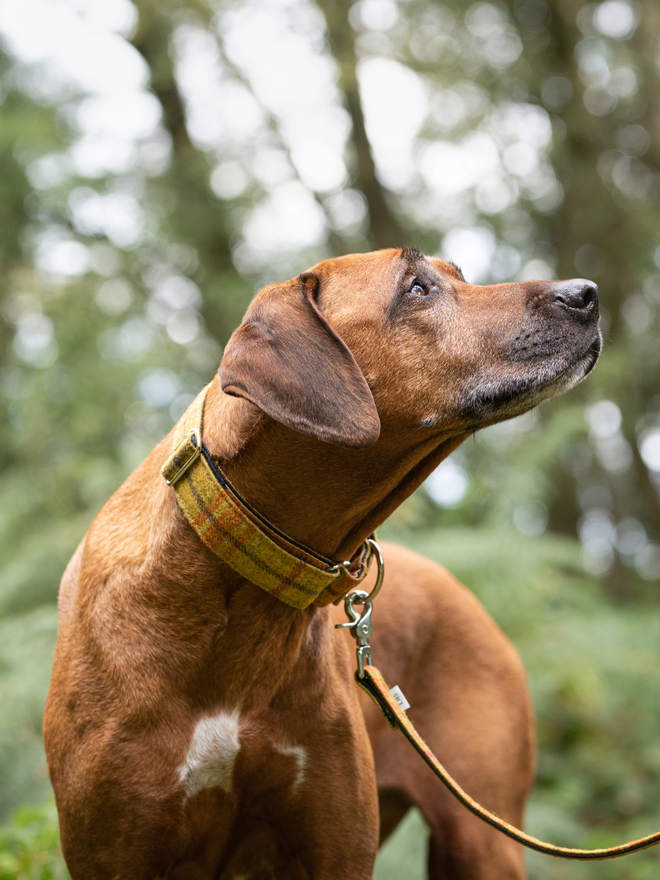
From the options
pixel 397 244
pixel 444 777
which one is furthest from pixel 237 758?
pixel 397 244

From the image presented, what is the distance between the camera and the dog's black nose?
2.49 meters

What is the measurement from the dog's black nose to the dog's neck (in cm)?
58

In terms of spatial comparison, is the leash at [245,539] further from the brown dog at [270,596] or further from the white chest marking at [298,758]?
the white chest marking at [298,758]

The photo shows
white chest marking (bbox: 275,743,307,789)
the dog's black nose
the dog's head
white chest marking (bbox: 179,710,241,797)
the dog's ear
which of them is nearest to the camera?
the dog's ear

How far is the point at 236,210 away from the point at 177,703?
8332 mm

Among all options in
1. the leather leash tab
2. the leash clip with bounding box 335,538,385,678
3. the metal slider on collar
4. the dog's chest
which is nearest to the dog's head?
the metal slider on collar

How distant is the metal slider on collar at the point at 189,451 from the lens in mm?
2217

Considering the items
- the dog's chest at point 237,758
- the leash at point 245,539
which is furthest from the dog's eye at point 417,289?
the dog's chest at point 237,758

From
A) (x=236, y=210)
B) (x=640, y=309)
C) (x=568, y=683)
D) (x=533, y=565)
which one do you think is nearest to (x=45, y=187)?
(x=236, y=210)

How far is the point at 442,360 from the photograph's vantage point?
2393mm

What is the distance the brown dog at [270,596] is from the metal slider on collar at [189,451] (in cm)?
6

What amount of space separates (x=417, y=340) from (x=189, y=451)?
0.74 m

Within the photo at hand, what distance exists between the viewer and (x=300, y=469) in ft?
7.31

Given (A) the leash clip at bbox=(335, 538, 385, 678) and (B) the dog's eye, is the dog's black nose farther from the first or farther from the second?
(A) the leash clip at bbox=(335, 538, 385, 678)
